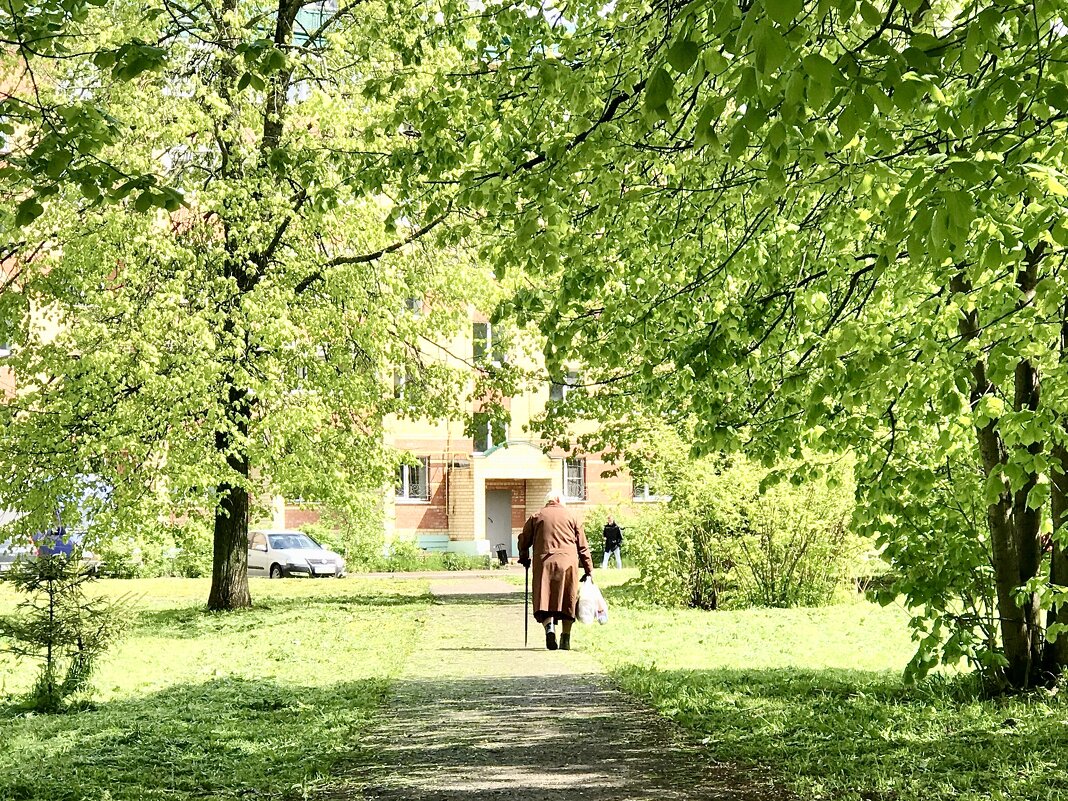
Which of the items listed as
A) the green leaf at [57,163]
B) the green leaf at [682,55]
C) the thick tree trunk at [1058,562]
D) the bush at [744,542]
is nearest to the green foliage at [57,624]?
the green leaf at [57,163]

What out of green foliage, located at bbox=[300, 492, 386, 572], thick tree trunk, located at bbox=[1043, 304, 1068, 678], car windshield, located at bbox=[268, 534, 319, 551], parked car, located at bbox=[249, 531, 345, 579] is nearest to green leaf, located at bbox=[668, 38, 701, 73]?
thick tree trunk, located at bbox=[1043, 304, 1068, 678]

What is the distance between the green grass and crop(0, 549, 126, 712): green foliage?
486 centimetres

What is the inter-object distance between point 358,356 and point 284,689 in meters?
8.53

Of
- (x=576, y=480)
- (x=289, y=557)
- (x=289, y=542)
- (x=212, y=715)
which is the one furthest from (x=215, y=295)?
(x=576, y=480)

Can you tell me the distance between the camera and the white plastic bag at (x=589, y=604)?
44.1 ft

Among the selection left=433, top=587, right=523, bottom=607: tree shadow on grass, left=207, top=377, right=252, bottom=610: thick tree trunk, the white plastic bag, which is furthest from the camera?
left=433, top=587, right=523, bottom=607: tree shadow on grass

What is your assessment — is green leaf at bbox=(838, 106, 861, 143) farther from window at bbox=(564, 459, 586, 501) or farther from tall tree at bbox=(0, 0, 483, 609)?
window at bbox=(564, 459, 586, 501)

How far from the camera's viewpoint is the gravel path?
246 inches

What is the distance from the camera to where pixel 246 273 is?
55.5ft

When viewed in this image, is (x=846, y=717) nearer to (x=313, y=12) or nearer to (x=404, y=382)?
(x=404, y=382)

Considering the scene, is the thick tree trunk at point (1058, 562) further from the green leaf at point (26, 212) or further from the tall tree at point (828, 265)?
the green leaf at point (26, 212)

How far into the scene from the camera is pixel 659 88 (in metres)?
3.60

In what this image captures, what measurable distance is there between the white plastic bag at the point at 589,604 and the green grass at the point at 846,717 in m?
0.36

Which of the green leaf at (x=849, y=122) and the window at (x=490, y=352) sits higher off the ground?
the window at (x=490, y=352)
